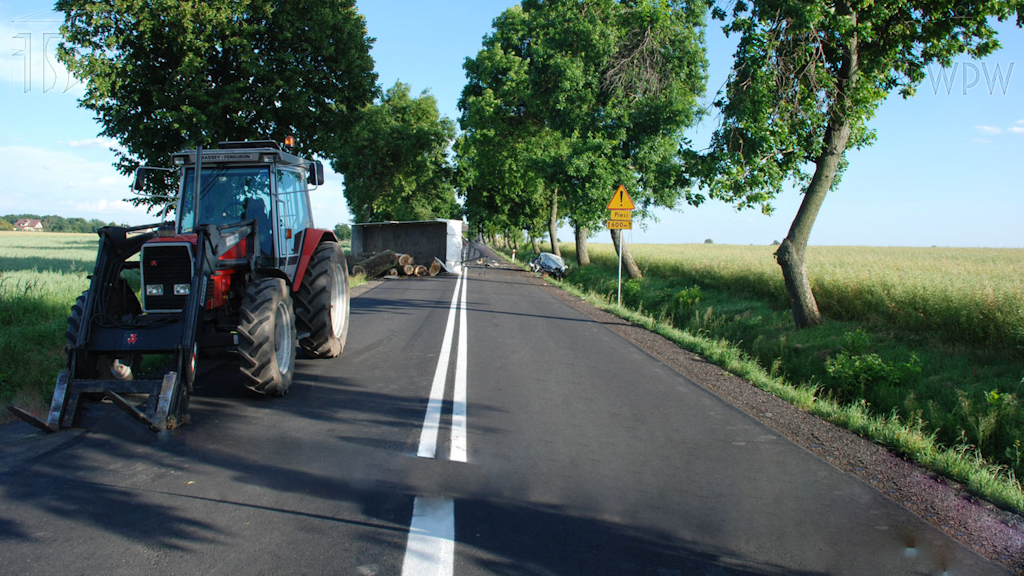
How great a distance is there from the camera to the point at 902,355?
10180mm

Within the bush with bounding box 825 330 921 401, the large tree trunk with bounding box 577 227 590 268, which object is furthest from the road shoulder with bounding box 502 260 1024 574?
the large tree trunk with bounding box 577 227 590 268

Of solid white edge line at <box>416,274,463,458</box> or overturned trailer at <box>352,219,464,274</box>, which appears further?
overturned trailer at <box>352,219,464,274</box>

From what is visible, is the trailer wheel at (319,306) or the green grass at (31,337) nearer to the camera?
the green grass at (31,337)

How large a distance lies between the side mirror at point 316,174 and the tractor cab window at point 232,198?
634 millimetres

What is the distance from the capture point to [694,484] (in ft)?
15.1

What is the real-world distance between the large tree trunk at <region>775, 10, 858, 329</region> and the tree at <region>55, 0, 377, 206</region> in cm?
1249

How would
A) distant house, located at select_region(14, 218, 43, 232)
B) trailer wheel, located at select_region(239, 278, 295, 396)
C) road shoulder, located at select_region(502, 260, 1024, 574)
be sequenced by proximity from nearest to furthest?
1. road shoulder, located at select_region(502, 260, 1024, 574)
2. trailer wheel, located at select_region(239, 278, 295, 396)
3. distant house, located at select_region(14, 218, 43, 232)

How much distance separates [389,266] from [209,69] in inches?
464

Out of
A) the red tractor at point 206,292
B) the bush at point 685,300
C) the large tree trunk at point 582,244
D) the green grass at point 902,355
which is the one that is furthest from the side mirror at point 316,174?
the large tree trunk at point 582,244

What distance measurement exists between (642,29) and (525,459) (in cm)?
1979

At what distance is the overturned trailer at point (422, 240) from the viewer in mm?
29141

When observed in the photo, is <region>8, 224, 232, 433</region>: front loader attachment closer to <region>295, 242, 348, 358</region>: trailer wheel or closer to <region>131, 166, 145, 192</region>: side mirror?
<region>131, 166, 145, 192</region>: side mirror

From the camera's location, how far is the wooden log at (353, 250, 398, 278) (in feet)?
84.6

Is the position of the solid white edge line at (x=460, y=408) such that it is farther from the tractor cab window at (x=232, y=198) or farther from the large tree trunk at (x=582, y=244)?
the large tree trunk at (x=582, y=244)
